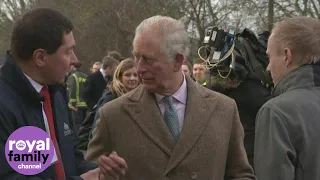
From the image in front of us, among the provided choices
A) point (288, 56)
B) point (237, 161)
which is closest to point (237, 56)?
point (288, 56)

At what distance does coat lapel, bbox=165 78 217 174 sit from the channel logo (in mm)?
626

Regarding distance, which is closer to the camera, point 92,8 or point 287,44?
point 287,44

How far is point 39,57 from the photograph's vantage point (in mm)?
2205

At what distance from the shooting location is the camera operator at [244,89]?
13.6ft

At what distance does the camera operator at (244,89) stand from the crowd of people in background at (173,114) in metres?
1.44

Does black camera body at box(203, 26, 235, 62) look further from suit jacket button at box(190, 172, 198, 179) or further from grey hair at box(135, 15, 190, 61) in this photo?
suit jacket button at box(190, 172, 198, 179)

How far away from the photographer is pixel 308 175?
251 cm

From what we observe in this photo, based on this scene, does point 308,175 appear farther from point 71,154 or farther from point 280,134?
point 71,154

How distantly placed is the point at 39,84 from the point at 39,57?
13 centimetres

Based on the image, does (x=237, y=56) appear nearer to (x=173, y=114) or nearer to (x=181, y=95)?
(x=181, y=95)

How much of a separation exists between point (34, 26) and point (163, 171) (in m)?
0.97

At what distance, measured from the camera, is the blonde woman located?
4844mm

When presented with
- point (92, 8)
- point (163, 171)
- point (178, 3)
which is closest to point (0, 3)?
point (92, 8)

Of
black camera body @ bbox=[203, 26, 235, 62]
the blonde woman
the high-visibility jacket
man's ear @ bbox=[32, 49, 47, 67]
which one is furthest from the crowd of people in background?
the high-visibility jacket
